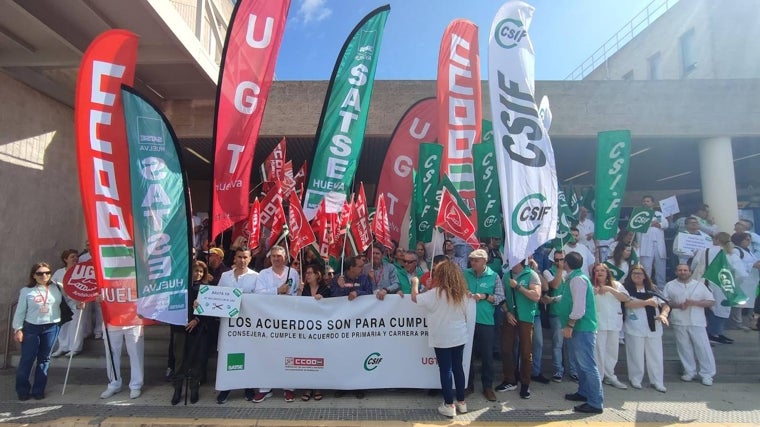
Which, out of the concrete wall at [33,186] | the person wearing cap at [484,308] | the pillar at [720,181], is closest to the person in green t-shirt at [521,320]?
the person wearing cap at [484,308]

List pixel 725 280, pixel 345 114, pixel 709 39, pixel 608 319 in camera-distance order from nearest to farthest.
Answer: pixel 608 319, pixel 725 280, pixel 345 114, pixel 709 39

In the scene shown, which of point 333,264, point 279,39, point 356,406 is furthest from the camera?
point 333,264

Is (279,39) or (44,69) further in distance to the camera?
(44,69)

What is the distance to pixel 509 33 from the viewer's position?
5871 millimetres

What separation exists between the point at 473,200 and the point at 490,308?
229cm

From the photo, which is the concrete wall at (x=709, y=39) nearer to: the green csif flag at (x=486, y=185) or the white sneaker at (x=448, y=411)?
Answer: the green csif flag at (x=486, y=185)

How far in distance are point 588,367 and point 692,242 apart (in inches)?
175

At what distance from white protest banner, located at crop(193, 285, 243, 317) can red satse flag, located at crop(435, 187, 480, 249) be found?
287 centimetres

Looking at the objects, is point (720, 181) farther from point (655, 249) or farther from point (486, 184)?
point (486, 184)

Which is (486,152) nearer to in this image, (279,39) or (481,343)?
(481,343)

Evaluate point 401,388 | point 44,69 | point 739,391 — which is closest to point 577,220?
point 739,391

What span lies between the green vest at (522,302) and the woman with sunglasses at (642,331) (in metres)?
1.65

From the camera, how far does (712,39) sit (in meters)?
17.3

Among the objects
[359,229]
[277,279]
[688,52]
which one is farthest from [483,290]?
[688,52]
